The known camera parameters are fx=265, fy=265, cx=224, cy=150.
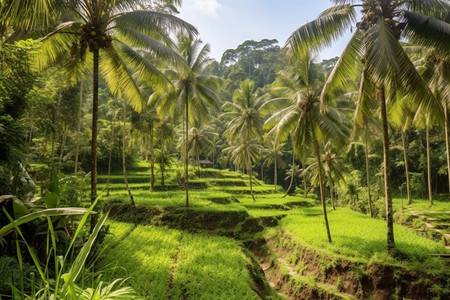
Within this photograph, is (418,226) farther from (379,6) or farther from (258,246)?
(379,6)

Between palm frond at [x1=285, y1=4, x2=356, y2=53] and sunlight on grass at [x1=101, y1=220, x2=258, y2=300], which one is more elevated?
palm frond at [x1=285, y1=4, x2=356, y2=53]

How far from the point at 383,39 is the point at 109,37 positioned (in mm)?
7868

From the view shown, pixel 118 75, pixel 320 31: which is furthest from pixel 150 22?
pixel 320 31

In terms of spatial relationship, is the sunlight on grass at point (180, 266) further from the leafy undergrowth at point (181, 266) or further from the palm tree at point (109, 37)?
the palm tree at point (109, 37)

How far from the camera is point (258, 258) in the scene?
44.1 feet

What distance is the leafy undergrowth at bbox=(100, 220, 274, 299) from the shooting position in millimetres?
7477

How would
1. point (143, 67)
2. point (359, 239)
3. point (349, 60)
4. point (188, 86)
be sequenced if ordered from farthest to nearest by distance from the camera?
point (188, 86) < point (359, 239) < point (143, 67) < point (349, 60)

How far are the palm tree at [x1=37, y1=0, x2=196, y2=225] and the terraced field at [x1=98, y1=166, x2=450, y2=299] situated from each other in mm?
3514

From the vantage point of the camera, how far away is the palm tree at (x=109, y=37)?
7.94 meters

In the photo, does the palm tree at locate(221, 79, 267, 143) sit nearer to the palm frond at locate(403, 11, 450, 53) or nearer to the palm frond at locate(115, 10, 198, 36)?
the palm frond at locate(115, 10, 198, 36)

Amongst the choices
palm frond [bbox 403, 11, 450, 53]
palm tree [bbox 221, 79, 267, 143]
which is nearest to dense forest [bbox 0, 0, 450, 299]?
palm frond [bbox 403, 11, 450, 53]

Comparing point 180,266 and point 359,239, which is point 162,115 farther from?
point 359,239

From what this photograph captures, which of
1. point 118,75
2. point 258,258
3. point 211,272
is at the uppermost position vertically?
point 118,75

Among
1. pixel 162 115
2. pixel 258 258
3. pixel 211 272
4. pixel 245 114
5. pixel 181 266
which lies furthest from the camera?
pixel 245 114
